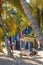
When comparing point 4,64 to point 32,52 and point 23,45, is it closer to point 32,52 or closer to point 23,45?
point 32,52

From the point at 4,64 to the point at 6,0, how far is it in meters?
3.86

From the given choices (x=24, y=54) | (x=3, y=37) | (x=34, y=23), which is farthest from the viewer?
(x=24, y=54)

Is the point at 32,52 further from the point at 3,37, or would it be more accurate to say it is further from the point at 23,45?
the point at 23,45

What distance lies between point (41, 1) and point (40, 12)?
710 cm

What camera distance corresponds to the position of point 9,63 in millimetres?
14414

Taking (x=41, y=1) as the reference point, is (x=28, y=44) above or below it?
below

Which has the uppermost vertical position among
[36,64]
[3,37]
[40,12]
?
[40,12]

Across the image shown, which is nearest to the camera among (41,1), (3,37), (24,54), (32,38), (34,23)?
(34,23)

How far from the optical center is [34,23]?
6.52m

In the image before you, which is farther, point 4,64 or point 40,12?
point 40,12

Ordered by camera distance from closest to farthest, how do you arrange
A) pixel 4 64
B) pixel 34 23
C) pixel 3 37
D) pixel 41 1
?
pixel 34 23 → pixel 41 1 → pixel 4 64 → pixel 3 37

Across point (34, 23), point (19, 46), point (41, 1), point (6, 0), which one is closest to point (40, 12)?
point (6, 0)

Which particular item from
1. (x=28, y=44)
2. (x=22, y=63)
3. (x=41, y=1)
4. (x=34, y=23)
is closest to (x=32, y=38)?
(x=28, y=44)

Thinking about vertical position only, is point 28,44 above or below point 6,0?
below
